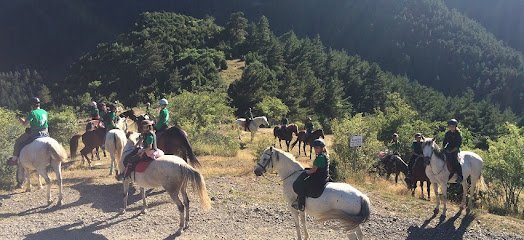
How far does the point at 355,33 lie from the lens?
15550 cm

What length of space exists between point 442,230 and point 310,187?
15.8ft

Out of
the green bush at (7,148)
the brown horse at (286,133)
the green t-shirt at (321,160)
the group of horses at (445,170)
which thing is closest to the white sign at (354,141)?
the group of horses at (445,170)

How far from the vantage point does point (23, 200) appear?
12609mm

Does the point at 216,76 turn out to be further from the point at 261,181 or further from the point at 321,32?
the point at 321,32

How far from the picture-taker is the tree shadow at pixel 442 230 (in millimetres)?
11547

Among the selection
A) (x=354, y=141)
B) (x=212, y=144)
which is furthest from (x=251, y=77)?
(x=354, y=141)

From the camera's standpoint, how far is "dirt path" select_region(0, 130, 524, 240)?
10.8 metres

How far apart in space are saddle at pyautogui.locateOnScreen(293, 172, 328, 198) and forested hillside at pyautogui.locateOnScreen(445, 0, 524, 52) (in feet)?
606

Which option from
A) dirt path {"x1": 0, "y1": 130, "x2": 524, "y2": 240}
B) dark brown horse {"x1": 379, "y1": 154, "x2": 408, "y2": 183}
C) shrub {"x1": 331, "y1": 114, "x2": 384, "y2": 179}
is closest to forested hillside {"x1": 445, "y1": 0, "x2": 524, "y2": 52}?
dark brown horse {"x1": 379, "y1": 154, "x2": 408, "y2": 183}

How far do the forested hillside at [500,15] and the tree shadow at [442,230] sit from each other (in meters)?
180

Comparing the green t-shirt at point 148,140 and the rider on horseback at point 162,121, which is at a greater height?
the rider on horseback at point 162,121

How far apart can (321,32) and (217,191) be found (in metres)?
154

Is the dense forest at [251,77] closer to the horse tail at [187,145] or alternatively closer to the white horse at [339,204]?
the horse tail at [187,145]

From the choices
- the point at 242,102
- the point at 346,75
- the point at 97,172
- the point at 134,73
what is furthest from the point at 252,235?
the point at 134,73
